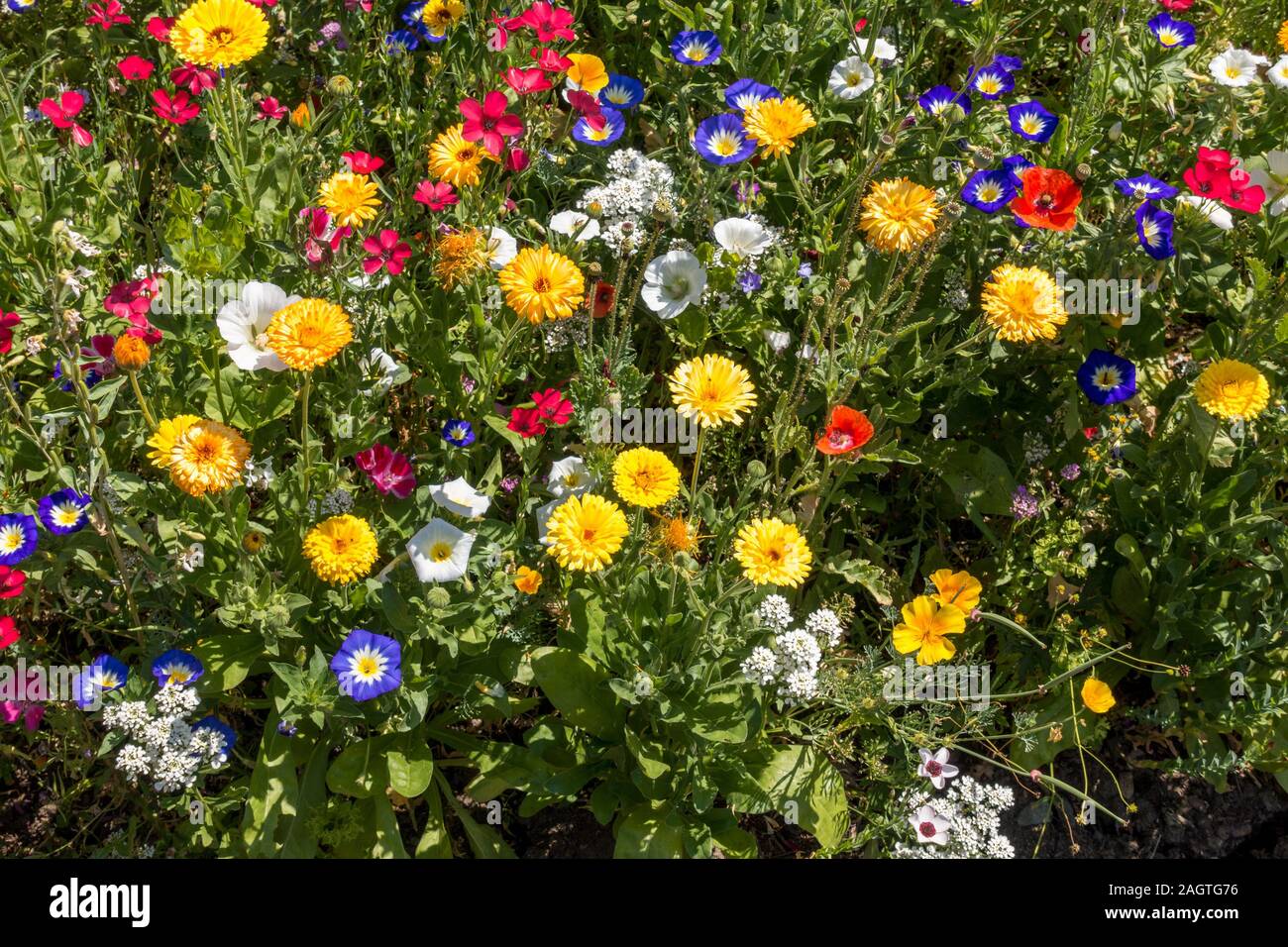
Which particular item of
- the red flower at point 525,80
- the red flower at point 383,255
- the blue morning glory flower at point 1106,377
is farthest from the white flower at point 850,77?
the red flower at point 383,255

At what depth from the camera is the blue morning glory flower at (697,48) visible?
3453mm

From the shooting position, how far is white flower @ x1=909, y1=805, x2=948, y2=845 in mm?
2738

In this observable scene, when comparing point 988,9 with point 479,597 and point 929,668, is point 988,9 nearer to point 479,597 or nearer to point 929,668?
point 929,668

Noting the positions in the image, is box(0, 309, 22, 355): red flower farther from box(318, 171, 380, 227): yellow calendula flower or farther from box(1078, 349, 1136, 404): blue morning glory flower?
box(1078, 349, 1136, 404): blue morning glory flower

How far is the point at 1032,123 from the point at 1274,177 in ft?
2.30

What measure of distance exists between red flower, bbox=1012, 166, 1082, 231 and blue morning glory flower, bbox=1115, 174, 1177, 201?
0.76 feet

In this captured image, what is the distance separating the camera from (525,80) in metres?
3.07

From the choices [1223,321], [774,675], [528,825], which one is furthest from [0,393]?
[1223,321]

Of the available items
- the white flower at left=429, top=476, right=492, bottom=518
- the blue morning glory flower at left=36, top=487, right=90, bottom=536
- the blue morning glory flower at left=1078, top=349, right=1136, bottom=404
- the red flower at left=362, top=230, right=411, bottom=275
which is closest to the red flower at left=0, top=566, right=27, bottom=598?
the blue morning glory flower at left=36, top=487, right=90, bottom=536

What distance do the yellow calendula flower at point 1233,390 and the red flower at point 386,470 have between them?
2049 mm

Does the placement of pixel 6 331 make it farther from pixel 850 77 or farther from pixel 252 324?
pixel 850 77

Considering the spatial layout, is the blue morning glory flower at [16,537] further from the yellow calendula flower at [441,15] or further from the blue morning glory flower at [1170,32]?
the blue morning glory flower at [1170,32]

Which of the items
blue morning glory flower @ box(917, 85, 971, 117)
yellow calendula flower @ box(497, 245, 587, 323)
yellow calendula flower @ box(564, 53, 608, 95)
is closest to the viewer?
yellow calendula flower @ box(497, 245, 587, 323)

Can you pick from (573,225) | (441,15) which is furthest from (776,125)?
(441,15)
